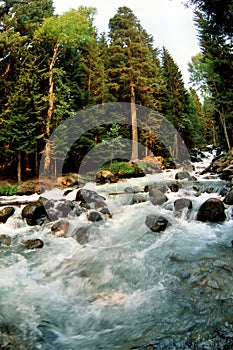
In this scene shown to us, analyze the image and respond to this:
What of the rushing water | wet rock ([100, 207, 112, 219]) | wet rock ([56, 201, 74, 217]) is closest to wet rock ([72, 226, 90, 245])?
the rushing water

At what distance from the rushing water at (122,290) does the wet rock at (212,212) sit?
0.86 ft

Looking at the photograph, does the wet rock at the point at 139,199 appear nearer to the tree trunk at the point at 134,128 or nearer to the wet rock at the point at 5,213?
the wet rock at the point at 5,213

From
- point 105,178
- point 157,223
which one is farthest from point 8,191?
point 157,223

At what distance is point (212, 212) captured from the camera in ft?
26.5

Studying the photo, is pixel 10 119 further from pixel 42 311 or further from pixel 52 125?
pixel 42 311

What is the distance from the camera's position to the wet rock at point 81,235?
722 cm

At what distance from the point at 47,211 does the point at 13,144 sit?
9900 millimetres

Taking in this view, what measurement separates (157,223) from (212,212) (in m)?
1.87

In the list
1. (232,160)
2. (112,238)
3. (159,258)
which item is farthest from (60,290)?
(232,160)

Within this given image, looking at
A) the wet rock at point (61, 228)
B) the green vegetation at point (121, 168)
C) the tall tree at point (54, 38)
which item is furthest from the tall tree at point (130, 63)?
the wet rock at point (61, 228)

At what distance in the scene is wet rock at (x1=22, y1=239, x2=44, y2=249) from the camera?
6.96m

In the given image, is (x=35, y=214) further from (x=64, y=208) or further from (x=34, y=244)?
(x=34, y=244)

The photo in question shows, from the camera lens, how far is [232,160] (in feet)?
62.0

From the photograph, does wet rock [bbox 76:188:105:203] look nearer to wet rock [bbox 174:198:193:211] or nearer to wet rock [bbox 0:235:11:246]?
wet rock [bbox 174:198:193:211]
